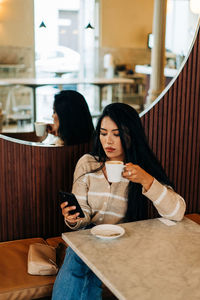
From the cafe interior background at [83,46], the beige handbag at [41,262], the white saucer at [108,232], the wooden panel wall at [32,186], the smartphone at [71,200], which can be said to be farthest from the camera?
the wooden panel wall at [32,186]

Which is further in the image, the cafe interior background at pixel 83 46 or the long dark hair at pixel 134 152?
the cafe interior background at pixel 83 46

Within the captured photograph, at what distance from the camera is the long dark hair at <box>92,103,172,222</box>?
1935 mm

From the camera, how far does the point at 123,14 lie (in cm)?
232

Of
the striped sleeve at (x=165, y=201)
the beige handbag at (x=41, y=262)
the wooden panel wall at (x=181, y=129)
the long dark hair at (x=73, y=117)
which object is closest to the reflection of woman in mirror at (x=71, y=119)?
the long dark hair at (x=73, y=117)

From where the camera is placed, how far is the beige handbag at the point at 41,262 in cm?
189

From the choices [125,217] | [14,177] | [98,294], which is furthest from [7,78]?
[98,294]

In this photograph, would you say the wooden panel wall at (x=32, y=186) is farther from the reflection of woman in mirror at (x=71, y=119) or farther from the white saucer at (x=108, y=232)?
the white saucer at (x=108, y=232)

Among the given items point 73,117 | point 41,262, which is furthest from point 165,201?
point 73,117

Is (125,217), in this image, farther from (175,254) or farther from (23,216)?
(23,216)

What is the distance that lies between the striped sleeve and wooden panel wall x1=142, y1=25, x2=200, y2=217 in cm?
84

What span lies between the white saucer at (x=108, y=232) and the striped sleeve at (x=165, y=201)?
0.68ft

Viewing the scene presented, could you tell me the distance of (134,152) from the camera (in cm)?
196

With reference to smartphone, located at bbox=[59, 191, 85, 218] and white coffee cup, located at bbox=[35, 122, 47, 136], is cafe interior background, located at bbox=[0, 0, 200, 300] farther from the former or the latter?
smartphone, located at bbox=[59, 191, 85, 218]

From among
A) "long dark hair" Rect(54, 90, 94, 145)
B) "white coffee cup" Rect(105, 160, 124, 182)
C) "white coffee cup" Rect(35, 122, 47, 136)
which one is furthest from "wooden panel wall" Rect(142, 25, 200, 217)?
"white coffee cup" Rect(105, 160, 124, 182)
